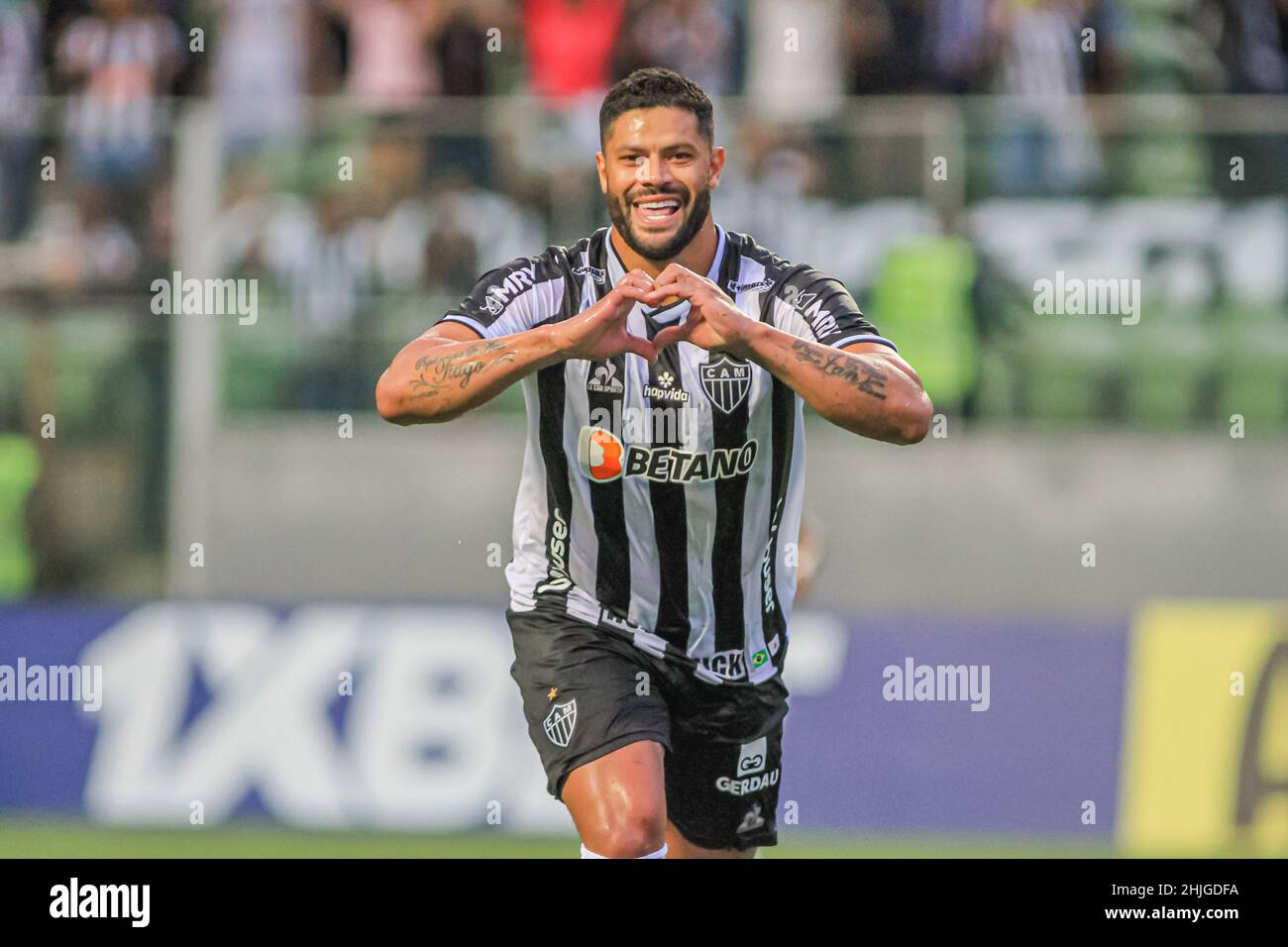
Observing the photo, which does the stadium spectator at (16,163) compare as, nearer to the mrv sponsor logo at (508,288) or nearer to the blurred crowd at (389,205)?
the blurred crowd at (389,205)

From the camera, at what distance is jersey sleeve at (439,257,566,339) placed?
6516 millimetres

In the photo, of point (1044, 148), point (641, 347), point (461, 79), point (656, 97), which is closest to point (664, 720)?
point (641, 347)

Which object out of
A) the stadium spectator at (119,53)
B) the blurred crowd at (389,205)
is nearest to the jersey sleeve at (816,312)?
the blurred crowd at (389,205)

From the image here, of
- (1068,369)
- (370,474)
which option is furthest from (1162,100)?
(370,474)

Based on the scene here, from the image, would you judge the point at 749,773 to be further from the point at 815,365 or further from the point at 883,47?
the point at 883,47

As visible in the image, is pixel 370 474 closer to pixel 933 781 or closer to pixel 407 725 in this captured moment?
pixel 407 725

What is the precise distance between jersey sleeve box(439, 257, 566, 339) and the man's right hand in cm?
56

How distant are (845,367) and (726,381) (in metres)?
0.63

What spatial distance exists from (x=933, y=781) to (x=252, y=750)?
12.3ft

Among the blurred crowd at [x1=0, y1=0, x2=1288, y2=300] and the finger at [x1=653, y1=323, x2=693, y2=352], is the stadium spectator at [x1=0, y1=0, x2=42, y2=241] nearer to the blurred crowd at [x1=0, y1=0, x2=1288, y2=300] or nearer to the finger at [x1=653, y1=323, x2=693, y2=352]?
the blurred crowd at [x1=0, y1=0, x2=1288, y2=300]

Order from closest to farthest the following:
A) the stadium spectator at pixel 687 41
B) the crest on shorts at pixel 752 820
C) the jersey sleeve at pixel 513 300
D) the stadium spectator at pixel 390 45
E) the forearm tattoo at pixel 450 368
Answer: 1. the forearm tattoo at pixel 450 368
2. the jersey sleeve at pixel 513 300
3. the crest on shorts at pixel 752 820
4. the stadium spectator at pixel 687 41
5. the stadium spectator at pixel 390 45

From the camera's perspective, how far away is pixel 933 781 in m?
11.0

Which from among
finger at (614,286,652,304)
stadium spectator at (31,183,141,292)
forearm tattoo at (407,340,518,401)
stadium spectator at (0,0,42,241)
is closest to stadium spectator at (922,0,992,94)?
stadium spectator at (31,183,141,292)
